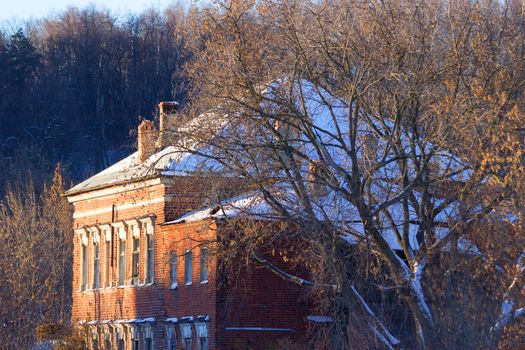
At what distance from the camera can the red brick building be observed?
129 feet

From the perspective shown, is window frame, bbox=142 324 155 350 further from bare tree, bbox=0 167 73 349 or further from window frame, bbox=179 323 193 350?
bare tree, bbox=0 167 73 349

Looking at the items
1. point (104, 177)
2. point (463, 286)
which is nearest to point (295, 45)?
point (463, 286)

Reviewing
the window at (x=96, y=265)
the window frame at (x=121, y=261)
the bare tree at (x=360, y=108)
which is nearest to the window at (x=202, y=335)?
the window frame at (x=121, y=261)

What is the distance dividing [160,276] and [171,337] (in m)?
2.32

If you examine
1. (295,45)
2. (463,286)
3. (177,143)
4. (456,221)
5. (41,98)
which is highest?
(41,98)

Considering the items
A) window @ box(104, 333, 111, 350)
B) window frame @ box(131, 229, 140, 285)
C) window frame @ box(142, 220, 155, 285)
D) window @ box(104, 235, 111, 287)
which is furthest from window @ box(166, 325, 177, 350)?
window @ box(104, 235, 111, 287)

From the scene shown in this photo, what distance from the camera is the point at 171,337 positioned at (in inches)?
1673

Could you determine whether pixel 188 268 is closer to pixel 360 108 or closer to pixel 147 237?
pixel 147 237

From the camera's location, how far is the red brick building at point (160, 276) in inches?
1550

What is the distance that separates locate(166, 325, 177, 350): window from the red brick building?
5 cm

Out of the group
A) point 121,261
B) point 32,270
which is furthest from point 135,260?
point 32,270

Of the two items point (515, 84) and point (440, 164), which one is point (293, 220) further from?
point (515, 84)

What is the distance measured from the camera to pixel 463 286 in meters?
23.1

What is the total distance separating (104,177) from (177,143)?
2020 cm
